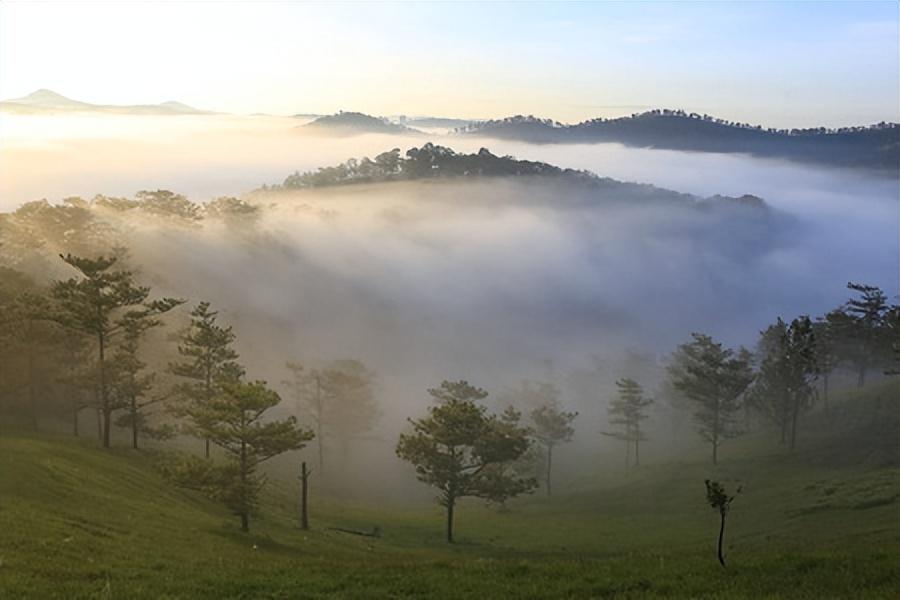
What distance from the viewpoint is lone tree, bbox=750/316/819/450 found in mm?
72562

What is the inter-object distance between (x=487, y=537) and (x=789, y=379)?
41009mm

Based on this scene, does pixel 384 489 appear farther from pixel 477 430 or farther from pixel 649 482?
pixel 477 430

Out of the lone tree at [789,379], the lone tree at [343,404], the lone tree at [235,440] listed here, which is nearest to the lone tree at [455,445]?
the lone tree at [235,440]

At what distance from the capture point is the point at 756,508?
179 ft

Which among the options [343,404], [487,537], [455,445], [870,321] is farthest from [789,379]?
[343,404]

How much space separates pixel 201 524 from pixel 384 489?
5740 centimetres

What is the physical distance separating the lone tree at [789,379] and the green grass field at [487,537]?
13.2 ft

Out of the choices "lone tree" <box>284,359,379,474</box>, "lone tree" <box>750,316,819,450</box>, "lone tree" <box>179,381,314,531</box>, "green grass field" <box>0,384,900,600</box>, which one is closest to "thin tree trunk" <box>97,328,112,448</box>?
"green grass field" <box>0,384,900,600</box>

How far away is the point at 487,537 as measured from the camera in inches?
2197

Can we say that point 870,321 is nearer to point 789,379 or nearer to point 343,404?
point 789,379

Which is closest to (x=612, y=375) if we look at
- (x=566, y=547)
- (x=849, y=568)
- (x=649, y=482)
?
(x=649, y=482)

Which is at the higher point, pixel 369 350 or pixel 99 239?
pixel 99 239

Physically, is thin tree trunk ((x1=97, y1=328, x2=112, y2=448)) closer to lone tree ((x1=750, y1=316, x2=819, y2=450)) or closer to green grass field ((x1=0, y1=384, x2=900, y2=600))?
green grass field ((x1=0, y1=384, x2=900, y2=600))

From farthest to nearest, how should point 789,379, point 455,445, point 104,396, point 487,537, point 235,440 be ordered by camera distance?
1. point 789,379
2. point 487,537
3. point 455,445
4. point 104,396
5. point 235,440
